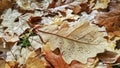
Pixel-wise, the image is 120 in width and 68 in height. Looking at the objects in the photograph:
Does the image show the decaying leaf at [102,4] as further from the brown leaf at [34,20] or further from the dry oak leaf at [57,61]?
the dry oak leaf at [57,61]

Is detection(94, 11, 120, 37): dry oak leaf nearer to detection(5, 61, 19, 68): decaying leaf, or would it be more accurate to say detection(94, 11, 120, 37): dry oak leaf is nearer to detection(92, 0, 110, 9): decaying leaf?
detection(92, 0, 110, 9): decaying leaf

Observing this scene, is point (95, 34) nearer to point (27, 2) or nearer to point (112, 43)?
point (112, 43)

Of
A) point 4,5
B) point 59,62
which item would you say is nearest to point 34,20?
point 4,5

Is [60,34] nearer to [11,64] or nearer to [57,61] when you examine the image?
[57,61]

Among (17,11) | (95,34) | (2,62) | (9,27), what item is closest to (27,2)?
(17,11)

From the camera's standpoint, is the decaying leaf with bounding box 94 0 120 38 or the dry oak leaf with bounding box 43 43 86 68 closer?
the dry oak leaf with bounding box 43 43 86 68

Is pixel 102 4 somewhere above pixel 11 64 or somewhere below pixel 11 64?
above

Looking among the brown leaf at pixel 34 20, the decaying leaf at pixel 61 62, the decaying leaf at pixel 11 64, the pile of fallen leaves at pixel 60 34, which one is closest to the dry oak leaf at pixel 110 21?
the pile of fallen leaves at pixel 60 34

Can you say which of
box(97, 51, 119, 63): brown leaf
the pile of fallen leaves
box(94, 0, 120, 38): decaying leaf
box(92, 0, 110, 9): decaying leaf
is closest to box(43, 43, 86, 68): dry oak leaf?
the pile of fallen leaves
